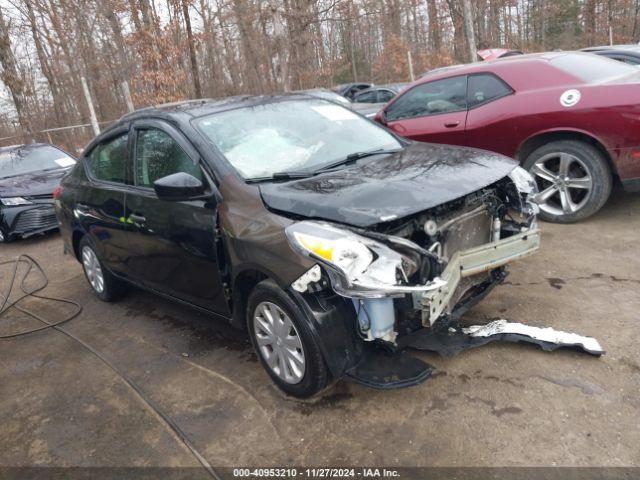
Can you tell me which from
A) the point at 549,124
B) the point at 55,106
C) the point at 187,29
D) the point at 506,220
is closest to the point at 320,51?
the point at 187,29

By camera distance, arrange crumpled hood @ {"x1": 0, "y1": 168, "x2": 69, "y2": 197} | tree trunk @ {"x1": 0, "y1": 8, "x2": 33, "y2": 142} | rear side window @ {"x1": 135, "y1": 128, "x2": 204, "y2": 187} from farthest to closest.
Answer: tree trunk @ {"x1": 0, "y1": 8, "x2": 33, "y2": 142} → crumpled hood @ {"x1": 0, "y1": 168, "x2": 69, "y2": 197} → rear side window @ {"x1": 135, "y1": 128, "x2": 204, "y2": 187}

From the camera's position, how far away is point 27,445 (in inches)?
→ 116

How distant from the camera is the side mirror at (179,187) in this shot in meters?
3.05

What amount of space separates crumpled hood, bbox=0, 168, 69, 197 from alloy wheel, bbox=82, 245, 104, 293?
11.3 ft

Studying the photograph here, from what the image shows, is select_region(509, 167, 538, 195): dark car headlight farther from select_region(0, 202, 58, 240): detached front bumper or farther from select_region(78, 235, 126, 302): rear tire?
select_region(0, 202, 58, 240): detached front bumper

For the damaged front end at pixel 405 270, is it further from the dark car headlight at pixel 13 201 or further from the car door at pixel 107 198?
the dark car headlight at pixel 13 201

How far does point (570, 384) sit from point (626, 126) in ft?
9.53

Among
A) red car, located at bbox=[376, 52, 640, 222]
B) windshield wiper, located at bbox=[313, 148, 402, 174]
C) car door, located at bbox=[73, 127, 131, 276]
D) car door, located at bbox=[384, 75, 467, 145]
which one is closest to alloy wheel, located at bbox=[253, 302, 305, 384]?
windshield wiper, located at bbox=[313, 148, 402, 174]

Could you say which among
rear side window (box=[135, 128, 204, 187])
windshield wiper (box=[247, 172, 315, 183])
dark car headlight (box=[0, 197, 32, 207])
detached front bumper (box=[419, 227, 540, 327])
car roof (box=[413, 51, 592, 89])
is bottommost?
detached front bumper (box=[419, 227, 540, 327])

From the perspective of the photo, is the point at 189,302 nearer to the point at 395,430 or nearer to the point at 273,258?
the point at 273,258

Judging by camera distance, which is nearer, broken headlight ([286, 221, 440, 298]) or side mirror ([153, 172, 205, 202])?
broken headlight ([286, 221, 440, 298])

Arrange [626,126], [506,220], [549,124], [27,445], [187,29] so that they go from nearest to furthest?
[27,445] < [506,220] < [626,126] < [549,124] < [187,29]

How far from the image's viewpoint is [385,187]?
276 centimetres

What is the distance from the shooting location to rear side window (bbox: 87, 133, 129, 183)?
4.03 meters
